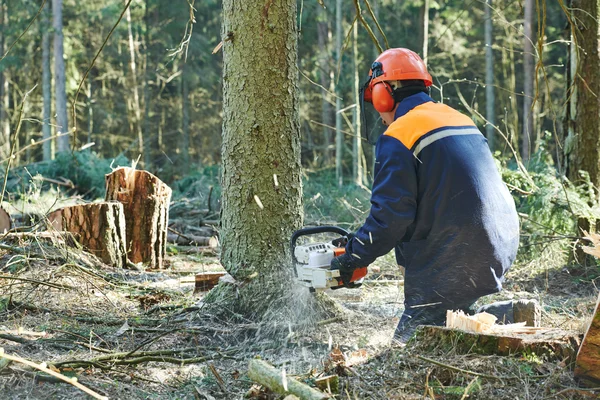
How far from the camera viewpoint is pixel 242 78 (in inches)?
169

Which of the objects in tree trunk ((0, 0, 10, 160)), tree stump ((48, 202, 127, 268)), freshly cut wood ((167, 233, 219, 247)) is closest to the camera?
tree stump ((48, 202, 127, 268))

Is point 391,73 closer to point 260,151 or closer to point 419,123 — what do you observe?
point 419,123

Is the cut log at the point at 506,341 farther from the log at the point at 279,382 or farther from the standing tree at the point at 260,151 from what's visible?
the standing tree at the point at 260,151

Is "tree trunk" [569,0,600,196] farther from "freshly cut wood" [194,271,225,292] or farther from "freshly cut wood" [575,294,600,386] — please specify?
"freshly cut wood" [575,294,600,386]

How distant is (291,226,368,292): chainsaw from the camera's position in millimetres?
4014

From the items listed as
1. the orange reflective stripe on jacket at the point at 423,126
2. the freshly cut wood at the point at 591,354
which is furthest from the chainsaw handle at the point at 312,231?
the freshly cut wood at the point at 591,354

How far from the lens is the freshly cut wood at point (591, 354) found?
2869mm

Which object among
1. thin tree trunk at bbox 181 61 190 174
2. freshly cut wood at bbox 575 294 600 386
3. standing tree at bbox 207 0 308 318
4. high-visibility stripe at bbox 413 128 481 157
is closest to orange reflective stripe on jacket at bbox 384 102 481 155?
high-visibility stripe at bbox 413 128 481 157

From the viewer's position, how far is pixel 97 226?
628cm

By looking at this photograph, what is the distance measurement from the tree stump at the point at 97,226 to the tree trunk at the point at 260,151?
7.54 feet

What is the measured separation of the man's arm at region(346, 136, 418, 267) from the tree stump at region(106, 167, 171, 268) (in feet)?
11.5

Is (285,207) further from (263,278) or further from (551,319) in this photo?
(551,319)

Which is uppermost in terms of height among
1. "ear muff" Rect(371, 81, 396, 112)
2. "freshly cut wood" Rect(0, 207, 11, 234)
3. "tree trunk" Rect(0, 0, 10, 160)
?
"tree trunk" Rect(0, 0, 10, 160)

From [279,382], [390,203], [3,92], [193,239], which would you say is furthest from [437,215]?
[3,92]
